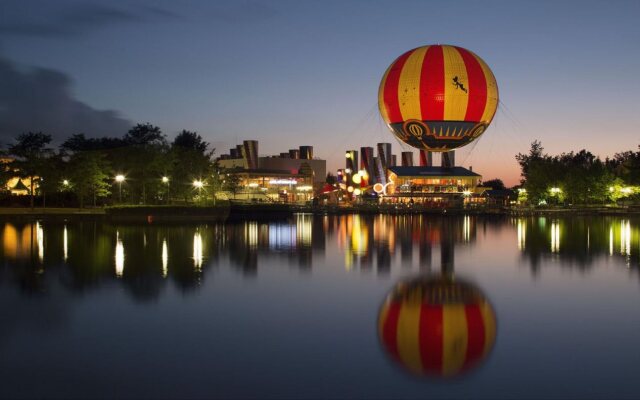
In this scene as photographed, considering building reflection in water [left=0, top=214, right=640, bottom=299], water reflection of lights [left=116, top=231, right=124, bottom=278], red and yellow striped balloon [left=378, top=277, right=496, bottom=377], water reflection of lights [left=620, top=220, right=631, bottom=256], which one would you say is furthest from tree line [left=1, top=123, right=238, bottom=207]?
red and yellow striped balloon [left=378, top=277, right=496, bottom=377]

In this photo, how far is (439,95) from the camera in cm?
Result: 4625

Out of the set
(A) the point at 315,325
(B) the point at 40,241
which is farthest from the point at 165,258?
(A) the point at 315,325

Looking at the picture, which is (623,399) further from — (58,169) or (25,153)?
(25,153)

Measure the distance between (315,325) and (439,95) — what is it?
37.3 meters

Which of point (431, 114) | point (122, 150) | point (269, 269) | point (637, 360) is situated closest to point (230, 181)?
point (122, 150)

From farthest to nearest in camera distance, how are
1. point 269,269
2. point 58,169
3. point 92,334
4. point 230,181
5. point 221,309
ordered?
1. point 230,181
2. point 58,169
3. point 269,269
4. point 221,309
5. point 92,334

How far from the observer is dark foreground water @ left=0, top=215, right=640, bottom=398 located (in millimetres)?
8023

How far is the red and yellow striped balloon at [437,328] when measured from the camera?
29.7ft

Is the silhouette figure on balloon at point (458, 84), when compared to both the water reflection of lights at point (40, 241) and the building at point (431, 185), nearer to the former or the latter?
the water reflection of lights at point (40, 241)

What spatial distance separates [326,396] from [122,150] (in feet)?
167

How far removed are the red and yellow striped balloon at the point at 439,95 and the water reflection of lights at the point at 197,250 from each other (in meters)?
22.3

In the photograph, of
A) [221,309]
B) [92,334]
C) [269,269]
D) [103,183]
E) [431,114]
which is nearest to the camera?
[92,334]

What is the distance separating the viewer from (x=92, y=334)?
10344 millimetres

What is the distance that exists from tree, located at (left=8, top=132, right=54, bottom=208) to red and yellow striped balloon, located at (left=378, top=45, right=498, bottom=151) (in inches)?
1125
